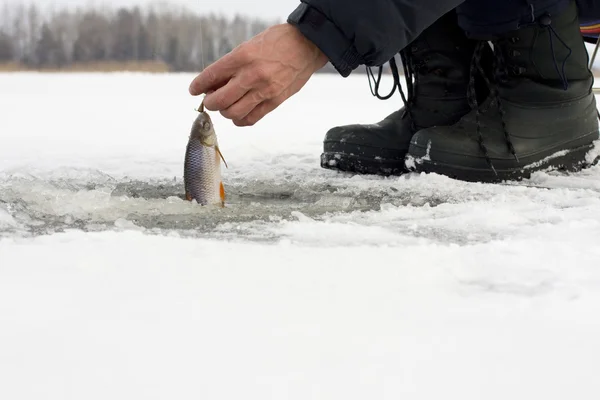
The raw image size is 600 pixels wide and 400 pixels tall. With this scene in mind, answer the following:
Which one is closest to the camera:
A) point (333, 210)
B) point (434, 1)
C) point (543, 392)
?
point (543, 392)

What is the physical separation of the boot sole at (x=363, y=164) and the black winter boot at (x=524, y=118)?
0.69 feet

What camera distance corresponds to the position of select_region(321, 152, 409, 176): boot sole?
2562 mm

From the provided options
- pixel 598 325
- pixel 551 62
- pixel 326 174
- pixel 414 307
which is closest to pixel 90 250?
pixel 414 307

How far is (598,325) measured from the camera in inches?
37.6

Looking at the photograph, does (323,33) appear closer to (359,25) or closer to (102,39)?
(359,25)

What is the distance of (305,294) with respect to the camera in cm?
106

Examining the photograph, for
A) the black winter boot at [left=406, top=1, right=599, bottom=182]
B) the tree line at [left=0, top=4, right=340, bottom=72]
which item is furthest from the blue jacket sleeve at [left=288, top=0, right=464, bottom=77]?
the tree line at [left=0, top=4, right=340, bottom=72]

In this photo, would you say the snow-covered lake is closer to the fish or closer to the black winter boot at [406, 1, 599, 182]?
the fish

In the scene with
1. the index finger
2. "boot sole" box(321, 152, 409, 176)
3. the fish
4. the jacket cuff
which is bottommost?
"boot sole" box(321, 152, 409, 176)

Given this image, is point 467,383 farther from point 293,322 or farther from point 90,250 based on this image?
point 90,250

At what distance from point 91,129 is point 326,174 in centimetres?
220

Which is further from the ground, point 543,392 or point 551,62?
point 551,62

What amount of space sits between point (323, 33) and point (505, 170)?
36.8 inches

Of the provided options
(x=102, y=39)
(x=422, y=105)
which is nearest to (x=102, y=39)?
(x=102, y=39)
